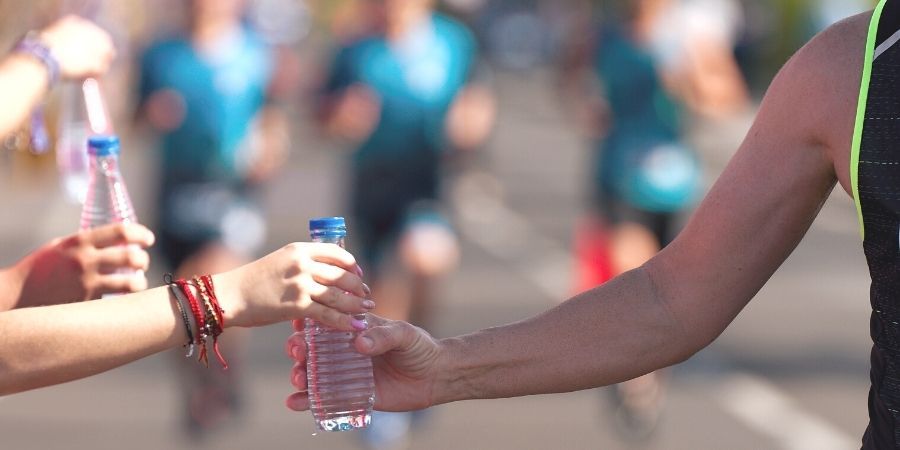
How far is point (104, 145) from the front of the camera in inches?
160

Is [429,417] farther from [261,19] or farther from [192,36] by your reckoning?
[261,19]

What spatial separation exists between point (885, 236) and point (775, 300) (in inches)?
413

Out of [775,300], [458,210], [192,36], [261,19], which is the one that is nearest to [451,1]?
[261,19]

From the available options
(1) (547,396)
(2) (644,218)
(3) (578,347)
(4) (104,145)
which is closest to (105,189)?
(4) (104,145)

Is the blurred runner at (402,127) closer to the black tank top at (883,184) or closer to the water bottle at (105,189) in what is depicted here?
the water bottle at (105,189)

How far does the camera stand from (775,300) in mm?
13570

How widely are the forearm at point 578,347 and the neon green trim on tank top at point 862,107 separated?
583 mm

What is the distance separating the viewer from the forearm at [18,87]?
3.73 meters

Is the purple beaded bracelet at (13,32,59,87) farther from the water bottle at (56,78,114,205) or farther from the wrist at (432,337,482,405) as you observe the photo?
the wrist at (432,337,482,405)

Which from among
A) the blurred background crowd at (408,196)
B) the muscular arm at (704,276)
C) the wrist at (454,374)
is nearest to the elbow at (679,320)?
the muscular arm at (704,276)

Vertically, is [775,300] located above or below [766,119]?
above

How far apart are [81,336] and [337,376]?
1.90 ft

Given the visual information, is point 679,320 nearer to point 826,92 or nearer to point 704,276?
point 704,276

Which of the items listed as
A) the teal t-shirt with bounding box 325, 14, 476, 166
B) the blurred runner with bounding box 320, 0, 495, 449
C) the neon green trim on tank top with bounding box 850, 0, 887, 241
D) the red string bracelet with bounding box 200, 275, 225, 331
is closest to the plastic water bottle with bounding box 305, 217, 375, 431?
the red string bracelet with bounding box 200, 275, 225, 331
